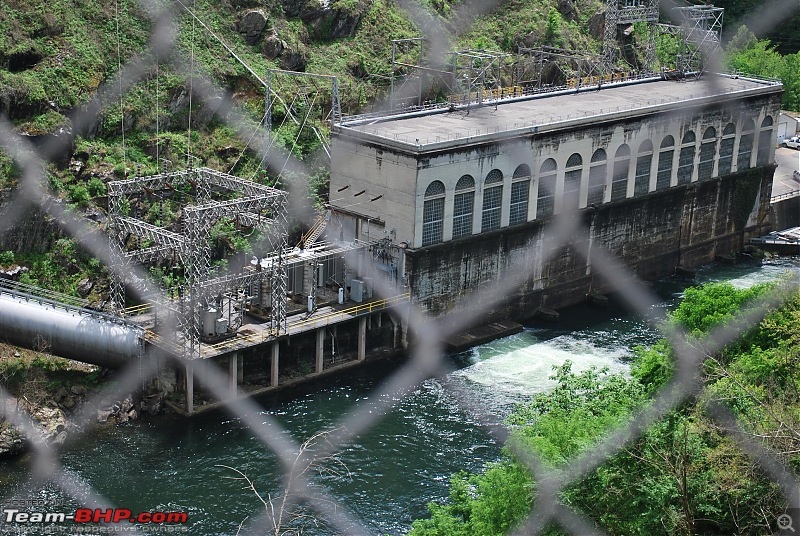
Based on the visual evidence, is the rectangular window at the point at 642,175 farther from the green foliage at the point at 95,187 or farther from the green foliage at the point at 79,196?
the green foliage at the point at 79,196

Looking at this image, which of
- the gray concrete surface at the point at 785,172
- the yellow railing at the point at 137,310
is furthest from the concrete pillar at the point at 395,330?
the gray concrete surface at the point at 785,172

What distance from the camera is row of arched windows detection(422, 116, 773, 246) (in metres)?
16.8

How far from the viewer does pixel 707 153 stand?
21.1m

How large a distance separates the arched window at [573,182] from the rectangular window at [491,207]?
147cm

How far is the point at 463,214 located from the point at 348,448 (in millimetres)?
4944

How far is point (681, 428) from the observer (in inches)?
320

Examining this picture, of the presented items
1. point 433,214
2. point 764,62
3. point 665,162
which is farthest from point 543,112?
point 764,62

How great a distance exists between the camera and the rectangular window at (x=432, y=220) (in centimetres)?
1639

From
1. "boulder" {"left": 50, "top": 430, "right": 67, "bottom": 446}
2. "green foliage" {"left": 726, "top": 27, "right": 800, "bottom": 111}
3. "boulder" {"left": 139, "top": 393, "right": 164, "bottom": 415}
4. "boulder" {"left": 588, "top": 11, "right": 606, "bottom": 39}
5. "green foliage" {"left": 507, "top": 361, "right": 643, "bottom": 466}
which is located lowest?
"boulder" {"left": 139, "top": 393, "right": 164, "bottom": 415}

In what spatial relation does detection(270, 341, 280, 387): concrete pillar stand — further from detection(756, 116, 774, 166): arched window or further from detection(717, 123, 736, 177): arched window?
detection(756, 116, 774, 166): arched window

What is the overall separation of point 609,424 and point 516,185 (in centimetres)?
868

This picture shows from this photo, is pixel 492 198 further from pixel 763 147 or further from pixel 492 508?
pixel 492 508

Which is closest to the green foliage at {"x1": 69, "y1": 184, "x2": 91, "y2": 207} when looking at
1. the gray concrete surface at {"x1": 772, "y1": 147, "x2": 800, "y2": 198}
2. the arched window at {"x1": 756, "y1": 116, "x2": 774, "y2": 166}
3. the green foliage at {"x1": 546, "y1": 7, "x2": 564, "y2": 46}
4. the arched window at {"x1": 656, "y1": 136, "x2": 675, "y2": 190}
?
the arched window at {"x1": 656, "y1": 136, "x2": 675, "y2": 190}

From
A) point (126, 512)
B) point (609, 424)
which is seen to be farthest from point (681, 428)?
point (126, 512)
